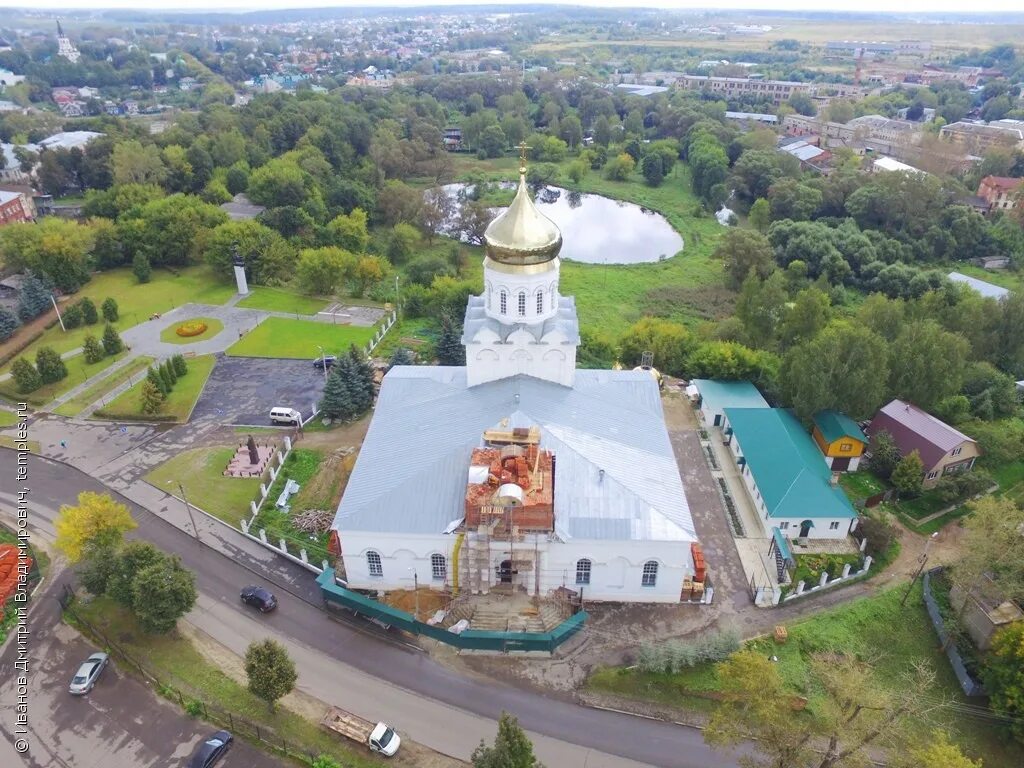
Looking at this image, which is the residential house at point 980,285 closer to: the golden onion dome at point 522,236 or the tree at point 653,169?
the golden onion dome at point 522,236

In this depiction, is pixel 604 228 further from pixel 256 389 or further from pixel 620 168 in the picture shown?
pixel 256 389

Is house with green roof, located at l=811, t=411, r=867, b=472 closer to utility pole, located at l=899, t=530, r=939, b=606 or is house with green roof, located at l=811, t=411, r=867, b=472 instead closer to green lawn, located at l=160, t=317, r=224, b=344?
utility pole, located at l=899, t=530, r=939, b=606

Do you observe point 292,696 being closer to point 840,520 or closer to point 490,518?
point 490,518

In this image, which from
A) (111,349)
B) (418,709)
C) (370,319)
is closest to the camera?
(418,709)

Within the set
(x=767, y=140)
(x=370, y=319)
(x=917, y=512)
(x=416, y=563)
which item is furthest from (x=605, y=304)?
(x=767, y=140)

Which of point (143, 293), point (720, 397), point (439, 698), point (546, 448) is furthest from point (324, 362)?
point (439, 698)
